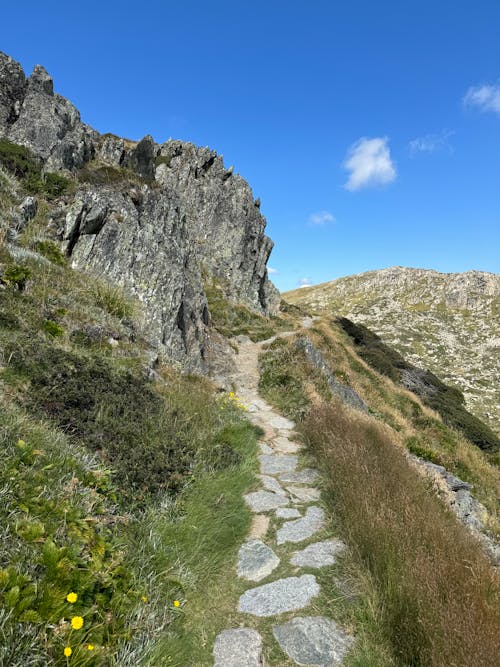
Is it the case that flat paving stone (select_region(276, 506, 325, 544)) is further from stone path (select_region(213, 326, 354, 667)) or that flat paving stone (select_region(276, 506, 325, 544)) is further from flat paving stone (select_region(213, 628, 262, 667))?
flat paving stone (select_region(213, 628, 262, 667))

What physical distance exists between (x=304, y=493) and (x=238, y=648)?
133 inches

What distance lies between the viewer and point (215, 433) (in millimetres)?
7746

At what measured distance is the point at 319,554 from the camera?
15.8ft

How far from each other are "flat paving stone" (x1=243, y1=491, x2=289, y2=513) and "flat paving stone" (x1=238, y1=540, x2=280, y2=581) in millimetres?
877

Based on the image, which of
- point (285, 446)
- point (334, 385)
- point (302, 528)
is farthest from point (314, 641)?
point (334, 385)

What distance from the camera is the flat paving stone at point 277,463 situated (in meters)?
Result: 7.47

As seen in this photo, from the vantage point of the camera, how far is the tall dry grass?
3.01 m

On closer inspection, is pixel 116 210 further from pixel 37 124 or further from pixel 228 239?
pixel 228 239

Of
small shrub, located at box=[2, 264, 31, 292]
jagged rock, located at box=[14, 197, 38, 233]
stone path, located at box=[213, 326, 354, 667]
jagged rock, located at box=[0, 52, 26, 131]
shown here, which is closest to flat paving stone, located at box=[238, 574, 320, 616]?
stone path, located at box=[213, 326, 354, 667]

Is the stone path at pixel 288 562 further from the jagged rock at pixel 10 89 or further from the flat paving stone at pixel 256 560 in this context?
the jagged rock at pixel 10 89

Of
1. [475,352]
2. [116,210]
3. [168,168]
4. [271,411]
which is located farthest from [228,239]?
[475,352]

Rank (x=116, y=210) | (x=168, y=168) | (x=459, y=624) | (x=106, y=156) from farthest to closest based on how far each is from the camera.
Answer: (x=168, y=168) < (x=106, y=156) < (x=116, y=210) < (x=459, y=624)

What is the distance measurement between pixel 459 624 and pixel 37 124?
28680 millimetres

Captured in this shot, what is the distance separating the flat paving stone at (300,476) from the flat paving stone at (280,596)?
265cm
